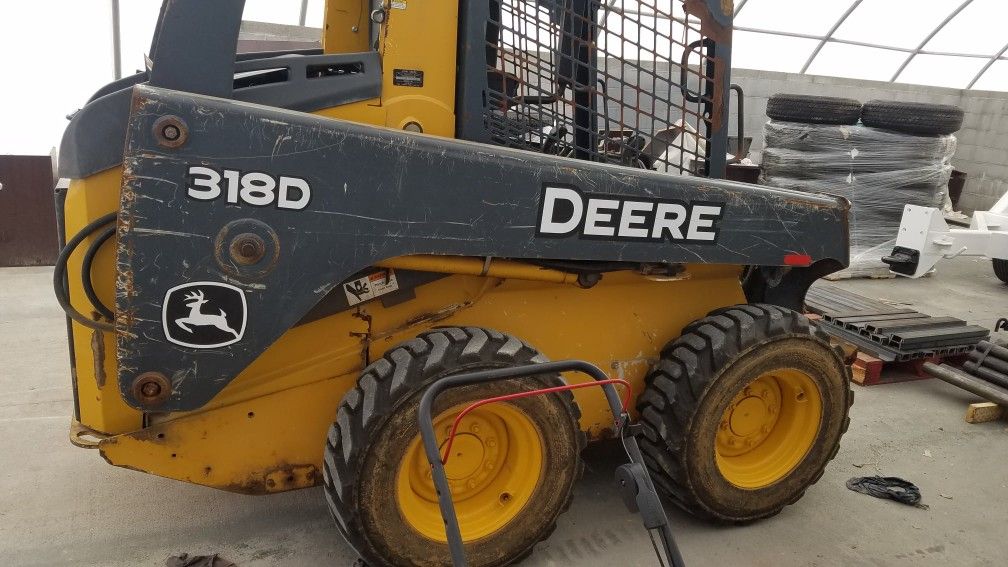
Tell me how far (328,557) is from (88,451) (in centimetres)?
153

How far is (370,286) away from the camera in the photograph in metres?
2.66

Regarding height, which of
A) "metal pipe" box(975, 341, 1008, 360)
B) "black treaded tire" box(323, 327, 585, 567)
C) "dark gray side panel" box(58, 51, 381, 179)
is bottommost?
"metal pipe" box(975, 341, 1008, 360)

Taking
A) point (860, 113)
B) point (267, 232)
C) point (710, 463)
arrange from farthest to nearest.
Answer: point (860, 113) < point (710, 463) < point (267, 232)

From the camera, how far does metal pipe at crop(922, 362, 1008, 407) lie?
4.48 meters

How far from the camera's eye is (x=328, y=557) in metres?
2.88

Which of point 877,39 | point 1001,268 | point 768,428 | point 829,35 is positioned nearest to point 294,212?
point 768,428

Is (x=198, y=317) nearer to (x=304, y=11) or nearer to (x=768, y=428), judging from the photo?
(x=768, y=428)

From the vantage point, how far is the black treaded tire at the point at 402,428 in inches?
96.3

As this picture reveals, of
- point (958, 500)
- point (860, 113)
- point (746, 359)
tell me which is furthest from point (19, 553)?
point (860, 113)

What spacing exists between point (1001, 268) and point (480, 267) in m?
7.85

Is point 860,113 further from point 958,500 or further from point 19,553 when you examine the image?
point 19,553

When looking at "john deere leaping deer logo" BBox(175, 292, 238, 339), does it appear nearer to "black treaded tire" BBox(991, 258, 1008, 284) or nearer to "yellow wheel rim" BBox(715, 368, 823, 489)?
"yellow wheel rim" BBox(715, 368, 823, 489)

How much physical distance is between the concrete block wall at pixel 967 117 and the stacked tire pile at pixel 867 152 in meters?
4.44

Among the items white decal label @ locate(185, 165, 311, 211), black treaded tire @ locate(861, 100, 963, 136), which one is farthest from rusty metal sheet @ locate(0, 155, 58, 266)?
black treaded tire @ locate(861, 100, 963, 136)
